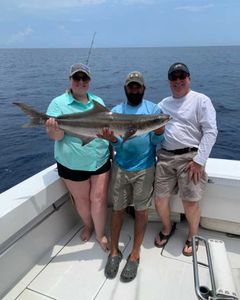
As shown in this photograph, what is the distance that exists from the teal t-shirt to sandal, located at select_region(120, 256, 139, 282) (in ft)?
3.23

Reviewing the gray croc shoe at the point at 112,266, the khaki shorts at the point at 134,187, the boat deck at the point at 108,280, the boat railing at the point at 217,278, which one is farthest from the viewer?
the khaki shorts at the point at 134,187

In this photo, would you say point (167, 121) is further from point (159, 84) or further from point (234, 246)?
point (159, 84)

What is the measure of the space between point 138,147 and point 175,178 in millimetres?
517

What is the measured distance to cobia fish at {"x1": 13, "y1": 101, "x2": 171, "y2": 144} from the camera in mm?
2904

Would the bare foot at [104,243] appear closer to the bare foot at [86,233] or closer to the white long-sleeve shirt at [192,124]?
the bare foot at [86,233]

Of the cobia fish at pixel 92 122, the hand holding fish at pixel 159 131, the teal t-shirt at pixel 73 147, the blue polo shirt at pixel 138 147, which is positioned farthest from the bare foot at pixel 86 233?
the hand holding fish at pixel 159 131

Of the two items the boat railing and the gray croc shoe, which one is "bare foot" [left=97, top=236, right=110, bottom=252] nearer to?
the gray croc shoe

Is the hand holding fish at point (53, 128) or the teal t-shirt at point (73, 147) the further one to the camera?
the teal t-shirt at point (73, 147)

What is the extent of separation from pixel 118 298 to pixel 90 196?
105 cm

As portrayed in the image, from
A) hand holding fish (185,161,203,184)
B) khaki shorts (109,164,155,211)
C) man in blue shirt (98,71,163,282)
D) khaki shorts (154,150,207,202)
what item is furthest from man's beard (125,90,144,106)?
hand holding fish (185,161,203,184)

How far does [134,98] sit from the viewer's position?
3049mm

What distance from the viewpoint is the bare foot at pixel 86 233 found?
3.57 meters

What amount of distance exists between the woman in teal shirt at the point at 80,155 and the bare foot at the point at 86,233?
0.26 m

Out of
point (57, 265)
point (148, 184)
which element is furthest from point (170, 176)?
point (57, 265)
